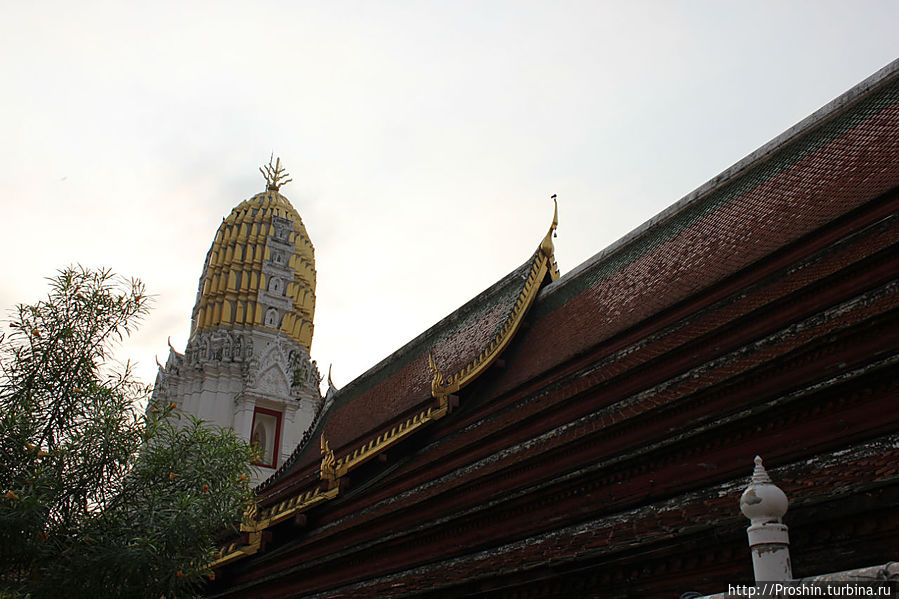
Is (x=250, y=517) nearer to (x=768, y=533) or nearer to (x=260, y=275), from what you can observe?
(x=768, y=533)

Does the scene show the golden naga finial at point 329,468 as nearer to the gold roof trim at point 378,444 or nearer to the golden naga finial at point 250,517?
the gold roof trim at point 378,444

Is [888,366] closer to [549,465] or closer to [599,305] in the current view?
[549,465]

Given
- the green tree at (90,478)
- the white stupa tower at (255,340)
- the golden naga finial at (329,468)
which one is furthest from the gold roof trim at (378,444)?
the white stupa tower at (255,340)

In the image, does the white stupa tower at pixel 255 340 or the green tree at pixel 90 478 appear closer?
the green tree at pixel 90 478

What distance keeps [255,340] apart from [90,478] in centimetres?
1891

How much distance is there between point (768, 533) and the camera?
3.92m

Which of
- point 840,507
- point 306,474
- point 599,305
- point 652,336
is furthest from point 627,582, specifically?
point 306,474

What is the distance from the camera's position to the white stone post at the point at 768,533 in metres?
3.84

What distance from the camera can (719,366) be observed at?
7.35m

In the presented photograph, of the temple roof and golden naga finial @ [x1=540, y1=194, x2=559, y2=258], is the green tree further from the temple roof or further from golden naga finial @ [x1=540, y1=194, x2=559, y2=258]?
golden naga finial @ [x1=540, y1=194, x2=559, y2=258]

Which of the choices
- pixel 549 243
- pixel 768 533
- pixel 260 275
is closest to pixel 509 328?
pixel 549 243

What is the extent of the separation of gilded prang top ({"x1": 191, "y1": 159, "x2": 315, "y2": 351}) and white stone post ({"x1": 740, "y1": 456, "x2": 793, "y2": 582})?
82.2ft

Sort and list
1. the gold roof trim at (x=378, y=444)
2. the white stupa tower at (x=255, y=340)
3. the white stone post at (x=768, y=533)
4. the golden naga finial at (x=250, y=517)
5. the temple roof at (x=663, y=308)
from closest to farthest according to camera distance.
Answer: the white stone post at (x=768, y=533), the temple roof at (x=663, y=308), the gold roof trim at (x=378, y=444), the golden naga finial at (x=250, y=517), the white stupa tower at (x=255, y=340)

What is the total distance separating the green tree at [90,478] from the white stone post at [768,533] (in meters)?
6.09
